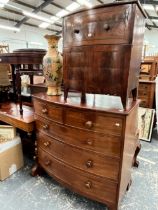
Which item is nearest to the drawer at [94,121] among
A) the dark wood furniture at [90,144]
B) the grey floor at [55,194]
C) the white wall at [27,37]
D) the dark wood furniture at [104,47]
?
the dark wood furniture at [90,144]

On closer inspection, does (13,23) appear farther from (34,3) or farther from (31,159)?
(31,159)

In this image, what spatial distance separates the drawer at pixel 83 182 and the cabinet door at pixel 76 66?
0.72 m

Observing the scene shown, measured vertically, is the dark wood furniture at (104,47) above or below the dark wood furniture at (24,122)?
above

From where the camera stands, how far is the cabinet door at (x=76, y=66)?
128cm

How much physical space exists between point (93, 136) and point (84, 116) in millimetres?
166

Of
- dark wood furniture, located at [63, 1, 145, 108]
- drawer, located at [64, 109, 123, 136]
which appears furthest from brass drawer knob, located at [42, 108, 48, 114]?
dark wood furniture, located at [63, 1, 145, 108]

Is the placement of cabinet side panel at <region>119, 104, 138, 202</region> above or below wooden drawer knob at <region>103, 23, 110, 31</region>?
below

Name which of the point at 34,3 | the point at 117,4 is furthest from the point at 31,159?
the point at 34,3

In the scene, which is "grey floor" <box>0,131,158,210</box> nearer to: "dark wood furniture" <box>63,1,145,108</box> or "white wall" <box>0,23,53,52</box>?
"dark wood furniture" <box>63,1,145,108</box>

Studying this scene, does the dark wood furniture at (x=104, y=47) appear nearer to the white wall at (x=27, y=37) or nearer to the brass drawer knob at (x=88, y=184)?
the brass drawer knob at (x=88, y=184)

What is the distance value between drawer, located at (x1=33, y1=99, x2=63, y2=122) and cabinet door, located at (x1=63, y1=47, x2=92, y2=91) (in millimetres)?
224

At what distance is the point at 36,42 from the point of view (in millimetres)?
10836

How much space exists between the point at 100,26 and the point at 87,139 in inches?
32.5

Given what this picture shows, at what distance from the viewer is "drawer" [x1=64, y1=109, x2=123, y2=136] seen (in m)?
1.17
